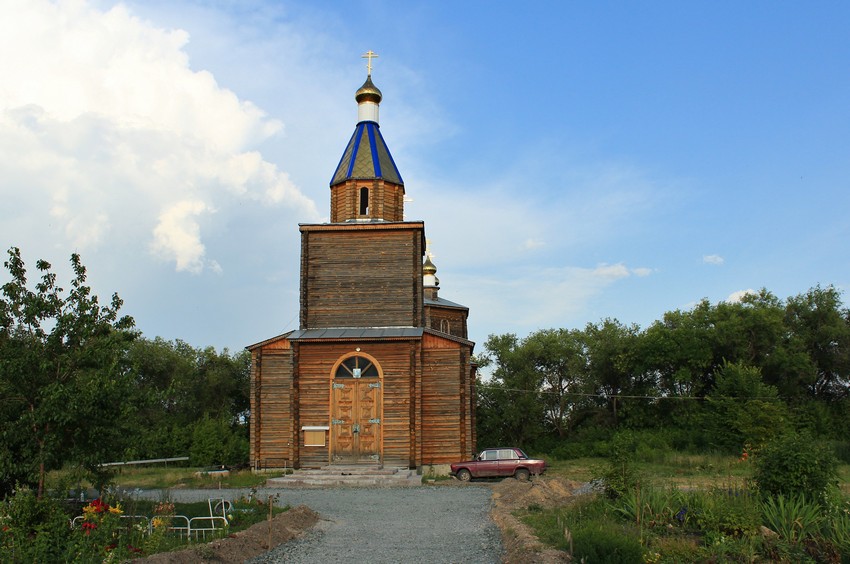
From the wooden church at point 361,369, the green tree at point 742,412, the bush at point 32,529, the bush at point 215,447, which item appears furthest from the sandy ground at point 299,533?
the green tree at point 742,412

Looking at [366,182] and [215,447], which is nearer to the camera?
[366,182]

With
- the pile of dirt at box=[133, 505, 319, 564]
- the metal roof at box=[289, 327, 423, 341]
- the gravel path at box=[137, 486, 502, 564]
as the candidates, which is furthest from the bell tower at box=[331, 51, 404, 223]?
the pile of dirt at box=[133, 505, 319, 564]

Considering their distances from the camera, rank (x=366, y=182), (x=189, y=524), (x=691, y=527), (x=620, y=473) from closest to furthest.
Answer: (x=189, y=524)
(x=691, y=527)
(x=620, y=473)
(x=366, y=182)

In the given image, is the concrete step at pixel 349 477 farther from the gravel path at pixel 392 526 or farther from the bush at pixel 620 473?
the bush at pixel 620 473

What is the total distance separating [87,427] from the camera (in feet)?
36.7

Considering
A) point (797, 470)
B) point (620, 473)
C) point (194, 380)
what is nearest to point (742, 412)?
point (620, 473)

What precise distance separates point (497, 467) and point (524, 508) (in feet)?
28.4

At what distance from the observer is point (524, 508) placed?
49.1ft

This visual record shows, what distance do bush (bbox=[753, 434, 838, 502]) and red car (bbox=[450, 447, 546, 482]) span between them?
11914 millimetres

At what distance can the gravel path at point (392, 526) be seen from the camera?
10.8 meters

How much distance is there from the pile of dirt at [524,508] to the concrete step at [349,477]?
12.9 feet

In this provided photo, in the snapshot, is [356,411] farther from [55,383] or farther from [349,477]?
[55,383]

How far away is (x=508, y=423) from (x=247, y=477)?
1061 inches

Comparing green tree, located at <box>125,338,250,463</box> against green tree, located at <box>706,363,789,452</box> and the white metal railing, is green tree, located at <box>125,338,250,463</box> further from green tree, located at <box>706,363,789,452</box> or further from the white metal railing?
the white metal railing
